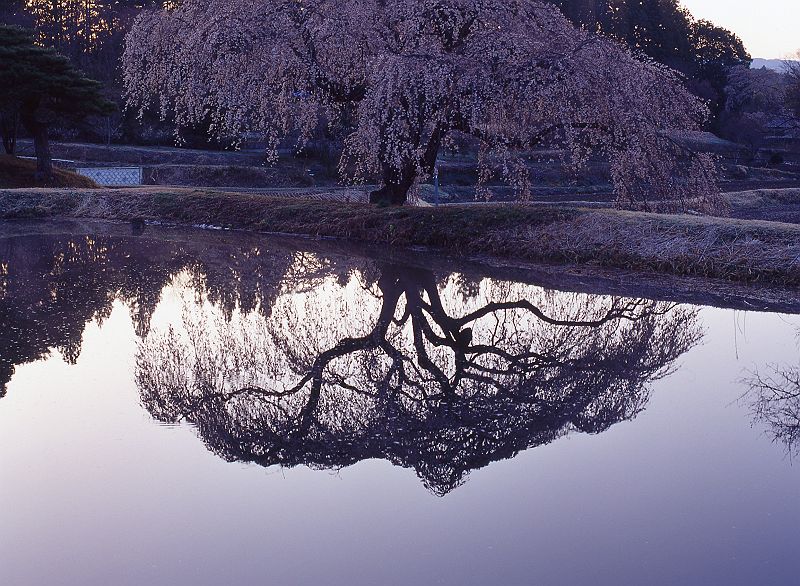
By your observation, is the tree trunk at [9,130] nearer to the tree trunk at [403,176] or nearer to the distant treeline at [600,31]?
the distant treeline at [600,31]

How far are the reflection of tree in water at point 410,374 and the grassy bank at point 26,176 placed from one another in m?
19.9

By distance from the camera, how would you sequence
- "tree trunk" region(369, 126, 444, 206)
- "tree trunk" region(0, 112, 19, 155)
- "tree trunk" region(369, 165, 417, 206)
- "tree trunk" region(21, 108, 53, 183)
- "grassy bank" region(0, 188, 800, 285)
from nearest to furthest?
"grassy bank" region(0, 188, 800, 285), "tree trunk" region(369, 126, 444, 206), "tree trunk" region(369, 165, 417, 206), "tree trunk" region(21, 108, 53, 183), "tree trunk" region(0, 112, 19, 155)

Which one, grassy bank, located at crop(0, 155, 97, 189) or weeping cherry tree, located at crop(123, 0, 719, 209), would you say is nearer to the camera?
weeping cherry tree, located at crop(123, 0, 719, 209)

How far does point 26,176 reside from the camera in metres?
28.7

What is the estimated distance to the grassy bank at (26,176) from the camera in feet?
91.7

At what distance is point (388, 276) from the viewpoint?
41.2 ft

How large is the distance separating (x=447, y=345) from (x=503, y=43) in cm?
856

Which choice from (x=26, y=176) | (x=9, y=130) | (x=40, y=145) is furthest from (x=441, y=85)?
(x=9, y=130)

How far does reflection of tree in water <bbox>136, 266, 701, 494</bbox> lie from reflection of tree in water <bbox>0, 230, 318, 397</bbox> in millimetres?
710

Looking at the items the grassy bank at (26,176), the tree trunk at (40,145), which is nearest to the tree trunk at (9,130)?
the grassy bank at (26,176)

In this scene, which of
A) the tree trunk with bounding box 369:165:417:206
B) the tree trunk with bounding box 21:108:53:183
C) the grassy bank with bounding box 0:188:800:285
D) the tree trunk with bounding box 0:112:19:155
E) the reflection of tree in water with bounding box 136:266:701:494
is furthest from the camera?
the tree trunk with bounding box 0:112:19:155

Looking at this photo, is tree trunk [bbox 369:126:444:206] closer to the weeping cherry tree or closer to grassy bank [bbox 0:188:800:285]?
the weeping cherry tree

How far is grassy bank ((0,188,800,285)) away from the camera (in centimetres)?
1218

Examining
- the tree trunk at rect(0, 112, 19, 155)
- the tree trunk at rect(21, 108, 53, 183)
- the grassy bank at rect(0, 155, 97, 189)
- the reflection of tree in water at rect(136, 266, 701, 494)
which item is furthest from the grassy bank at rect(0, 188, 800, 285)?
the tree trunk at rect(0, 112, 19, 155)
